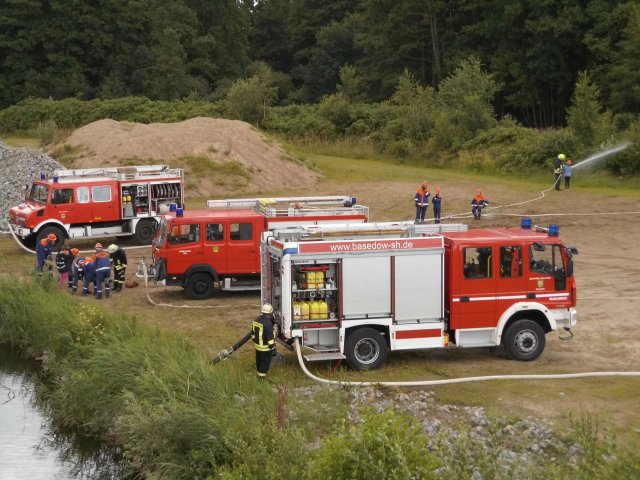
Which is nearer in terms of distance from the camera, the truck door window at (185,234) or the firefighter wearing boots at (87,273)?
the truck door window at (185,234)

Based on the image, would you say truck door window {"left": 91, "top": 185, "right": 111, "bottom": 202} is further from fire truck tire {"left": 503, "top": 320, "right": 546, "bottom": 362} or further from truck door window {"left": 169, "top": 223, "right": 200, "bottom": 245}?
fire truck tire {"left": 503, "top": 320, "right": 546, "bottom": 362}

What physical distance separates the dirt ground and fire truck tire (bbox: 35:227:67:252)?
34.6 inches

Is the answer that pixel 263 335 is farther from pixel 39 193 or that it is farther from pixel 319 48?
pixel 319 48

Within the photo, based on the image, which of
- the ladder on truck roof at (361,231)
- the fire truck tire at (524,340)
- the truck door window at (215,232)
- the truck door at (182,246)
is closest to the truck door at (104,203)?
the truck door at (182,246)

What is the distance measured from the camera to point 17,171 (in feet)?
119

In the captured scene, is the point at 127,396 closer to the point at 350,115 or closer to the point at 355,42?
the point at 350,115

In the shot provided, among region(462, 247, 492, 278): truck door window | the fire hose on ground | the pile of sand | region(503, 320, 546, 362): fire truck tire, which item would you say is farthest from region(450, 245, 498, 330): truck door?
the pile of sand

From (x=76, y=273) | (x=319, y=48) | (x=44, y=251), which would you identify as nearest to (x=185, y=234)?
(x=76, y=273)

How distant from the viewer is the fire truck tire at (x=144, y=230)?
31.2 metres

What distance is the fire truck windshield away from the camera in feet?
98.0

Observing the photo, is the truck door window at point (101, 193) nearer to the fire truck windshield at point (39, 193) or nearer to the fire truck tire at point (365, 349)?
the fire truck windshield at point (39, 193)

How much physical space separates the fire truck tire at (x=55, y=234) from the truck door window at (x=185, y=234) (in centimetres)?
772

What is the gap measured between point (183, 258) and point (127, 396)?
28.0ft

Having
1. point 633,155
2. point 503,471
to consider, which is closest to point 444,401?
point 503,471
